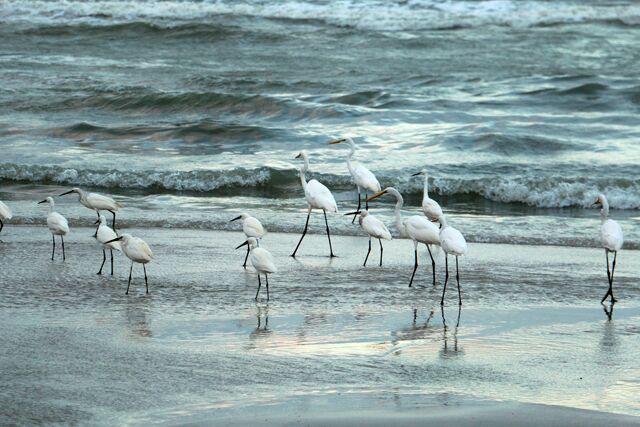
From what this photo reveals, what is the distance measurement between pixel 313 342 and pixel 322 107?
13.2m

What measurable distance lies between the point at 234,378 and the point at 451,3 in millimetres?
28831

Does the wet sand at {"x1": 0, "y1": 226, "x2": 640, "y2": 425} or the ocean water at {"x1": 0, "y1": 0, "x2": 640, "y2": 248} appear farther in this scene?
the ocean water at {"x1": 0, "y1": 0, "x2": 640, "y2": 248}

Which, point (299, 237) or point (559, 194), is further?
point (559, 194)

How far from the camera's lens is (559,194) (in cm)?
1393

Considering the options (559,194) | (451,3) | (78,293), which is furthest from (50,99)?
(451,3)

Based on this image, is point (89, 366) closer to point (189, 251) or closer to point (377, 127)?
point (189, 251)

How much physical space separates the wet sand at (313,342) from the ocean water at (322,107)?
2331 mm

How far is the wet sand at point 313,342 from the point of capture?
574 cm

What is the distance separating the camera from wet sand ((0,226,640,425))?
574cm

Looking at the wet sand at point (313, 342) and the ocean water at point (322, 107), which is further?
the ocean water at point (322, 107)

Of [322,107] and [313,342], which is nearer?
[313,342]

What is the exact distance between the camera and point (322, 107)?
786 inches

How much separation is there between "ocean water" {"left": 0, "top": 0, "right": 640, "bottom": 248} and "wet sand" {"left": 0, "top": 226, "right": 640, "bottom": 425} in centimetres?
233

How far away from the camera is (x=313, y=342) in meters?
7.06
